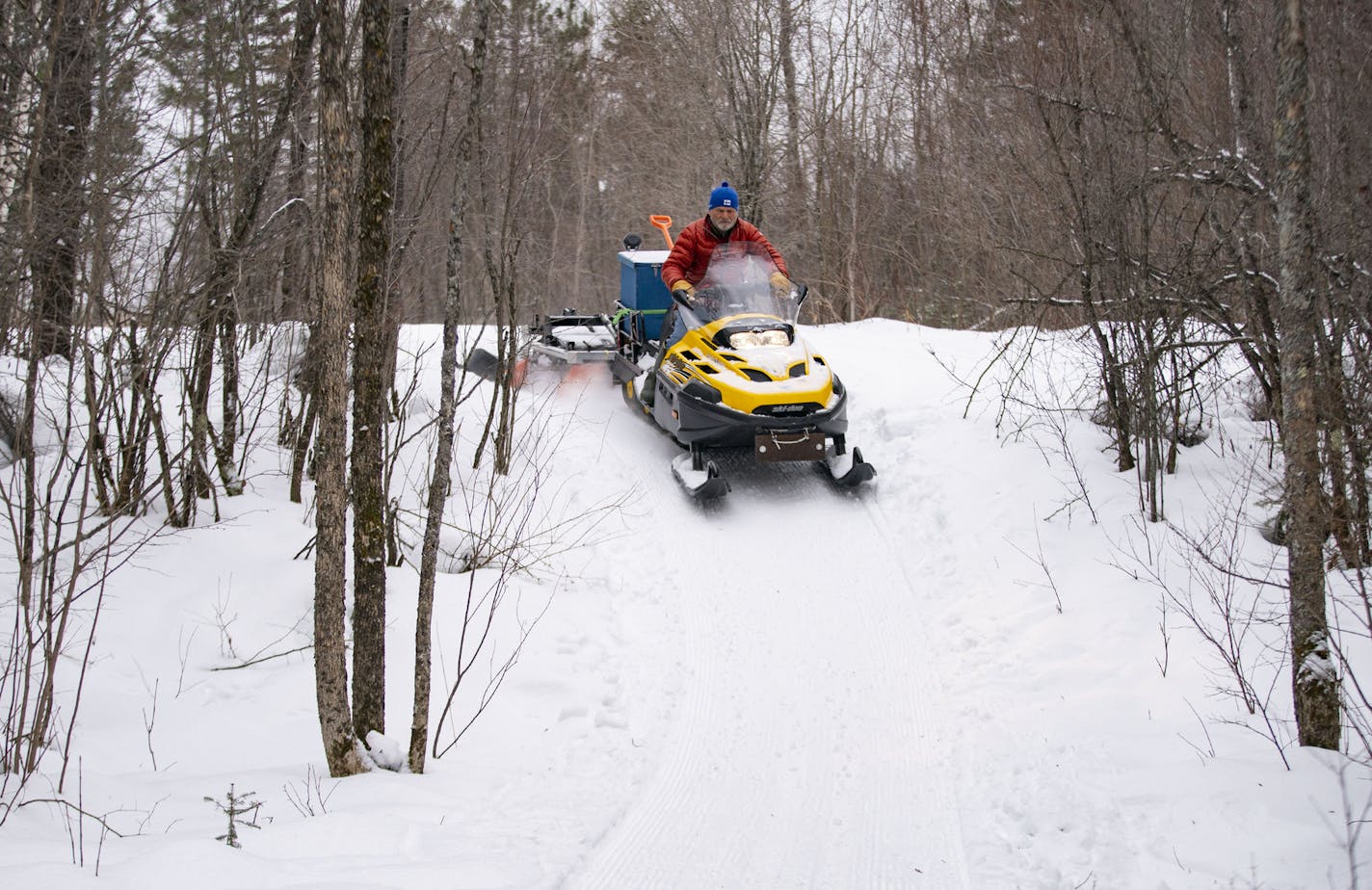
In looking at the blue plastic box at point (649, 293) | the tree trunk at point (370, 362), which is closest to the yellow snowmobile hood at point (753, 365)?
the blue plastic box at point (649, 293)

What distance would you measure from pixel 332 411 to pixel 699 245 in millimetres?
6146

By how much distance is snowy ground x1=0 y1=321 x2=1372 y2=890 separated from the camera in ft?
12.5

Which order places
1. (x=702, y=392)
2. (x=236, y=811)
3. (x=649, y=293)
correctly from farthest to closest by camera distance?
(x=649, y=293) → (x=702, y=392) → (x=236, y=811)

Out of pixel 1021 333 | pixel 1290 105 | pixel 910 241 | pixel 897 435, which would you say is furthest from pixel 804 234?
pixel 1290 105

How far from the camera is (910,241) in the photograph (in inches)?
808

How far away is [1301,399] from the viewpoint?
13.0 feet

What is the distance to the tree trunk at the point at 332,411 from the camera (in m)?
4.16

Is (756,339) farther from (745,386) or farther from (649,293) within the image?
(649,293)

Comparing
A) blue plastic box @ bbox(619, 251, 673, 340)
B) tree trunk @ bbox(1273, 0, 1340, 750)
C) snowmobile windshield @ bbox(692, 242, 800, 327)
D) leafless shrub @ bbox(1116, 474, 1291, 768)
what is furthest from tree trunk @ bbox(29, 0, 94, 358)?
leafless shrub @ bbox(1116, 474, 1291, 768)

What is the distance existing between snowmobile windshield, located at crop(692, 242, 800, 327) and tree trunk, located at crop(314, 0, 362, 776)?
528 cm

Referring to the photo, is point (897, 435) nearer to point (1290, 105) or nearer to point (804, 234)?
point (1290, 105)

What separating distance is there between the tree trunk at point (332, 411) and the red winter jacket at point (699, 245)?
5.70 metres

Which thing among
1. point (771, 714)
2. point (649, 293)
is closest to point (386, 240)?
point (771, 714)

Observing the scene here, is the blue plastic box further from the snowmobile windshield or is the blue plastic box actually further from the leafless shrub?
the leafless shrub
